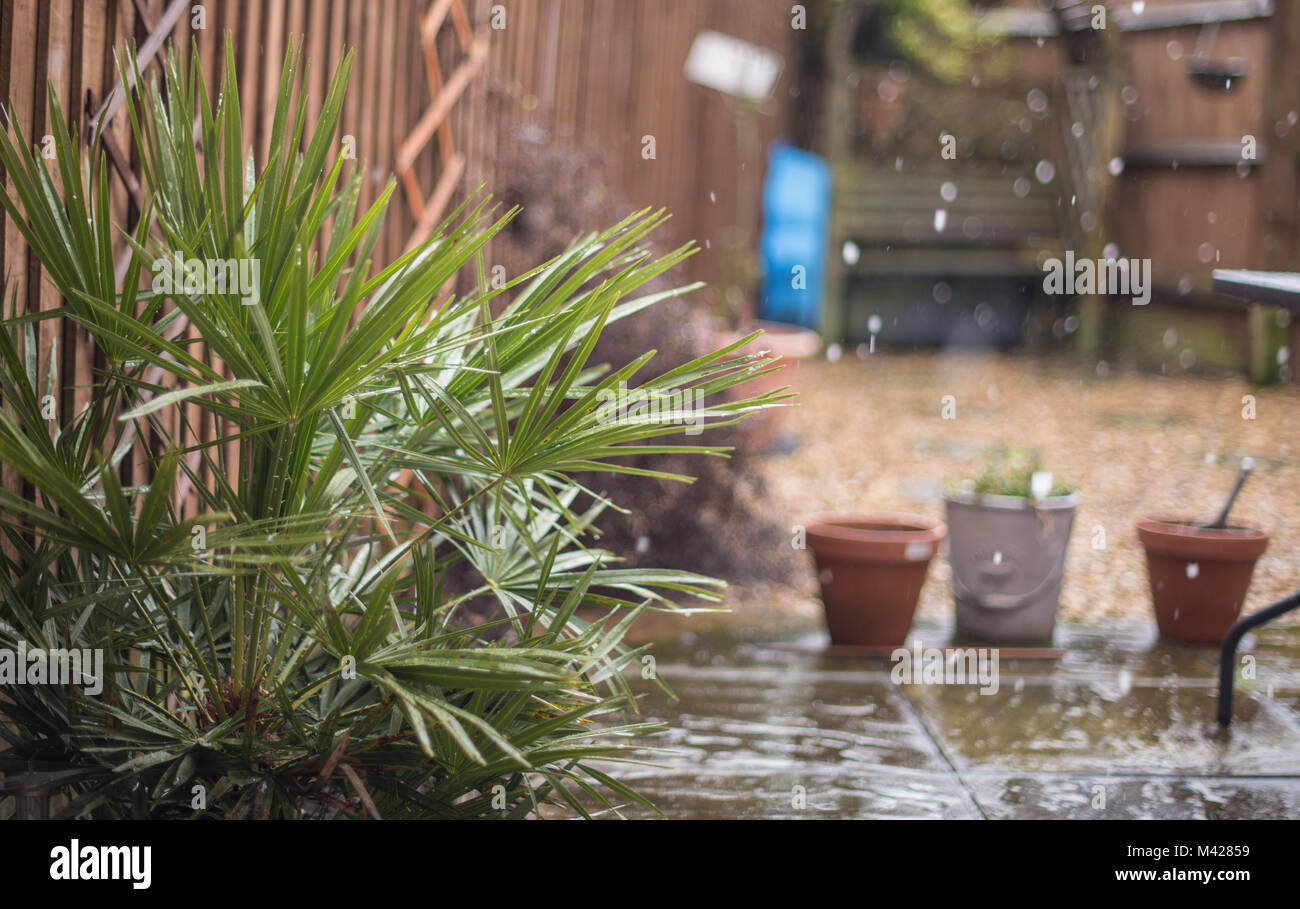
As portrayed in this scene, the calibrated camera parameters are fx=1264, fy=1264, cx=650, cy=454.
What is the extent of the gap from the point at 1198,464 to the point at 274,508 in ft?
18.1

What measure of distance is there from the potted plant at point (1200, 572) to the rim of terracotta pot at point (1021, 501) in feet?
0.89

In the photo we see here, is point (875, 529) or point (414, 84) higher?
point (414, 84)

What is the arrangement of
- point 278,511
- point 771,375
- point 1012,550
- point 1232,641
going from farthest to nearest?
point 771,375 < point 1012,550 < point 1232,641 < point 278,511

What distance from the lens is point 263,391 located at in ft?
5.89

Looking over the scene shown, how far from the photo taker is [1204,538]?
379 cm

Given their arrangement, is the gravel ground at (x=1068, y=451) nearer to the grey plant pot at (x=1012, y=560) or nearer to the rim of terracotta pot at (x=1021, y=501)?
the grey plant pot at (x=1012, y=560)

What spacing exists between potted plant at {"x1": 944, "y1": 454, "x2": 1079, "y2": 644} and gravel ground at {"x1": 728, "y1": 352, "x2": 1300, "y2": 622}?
17.8 inches

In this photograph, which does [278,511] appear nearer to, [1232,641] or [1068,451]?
[1232,641]

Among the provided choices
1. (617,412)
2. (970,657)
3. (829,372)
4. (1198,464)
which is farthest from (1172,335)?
(617,412)

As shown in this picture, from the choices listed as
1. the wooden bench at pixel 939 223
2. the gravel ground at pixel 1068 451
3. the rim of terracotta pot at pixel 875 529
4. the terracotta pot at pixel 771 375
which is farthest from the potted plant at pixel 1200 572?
the wooden bench at pixel 939 223

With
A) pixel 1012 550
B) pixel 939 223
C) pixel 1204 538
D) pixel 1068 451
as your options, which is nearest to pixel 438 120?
pixel 1012 550

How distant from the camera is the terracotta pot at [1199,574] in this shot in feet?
12.5

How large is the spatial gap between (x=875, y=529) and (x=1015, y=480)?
1.51 ft

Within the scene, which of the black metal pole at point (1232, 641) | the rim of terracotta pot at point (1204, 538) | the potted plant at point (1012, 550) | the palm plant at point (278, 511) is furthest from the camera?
the potted plant at point (1012, 550)
